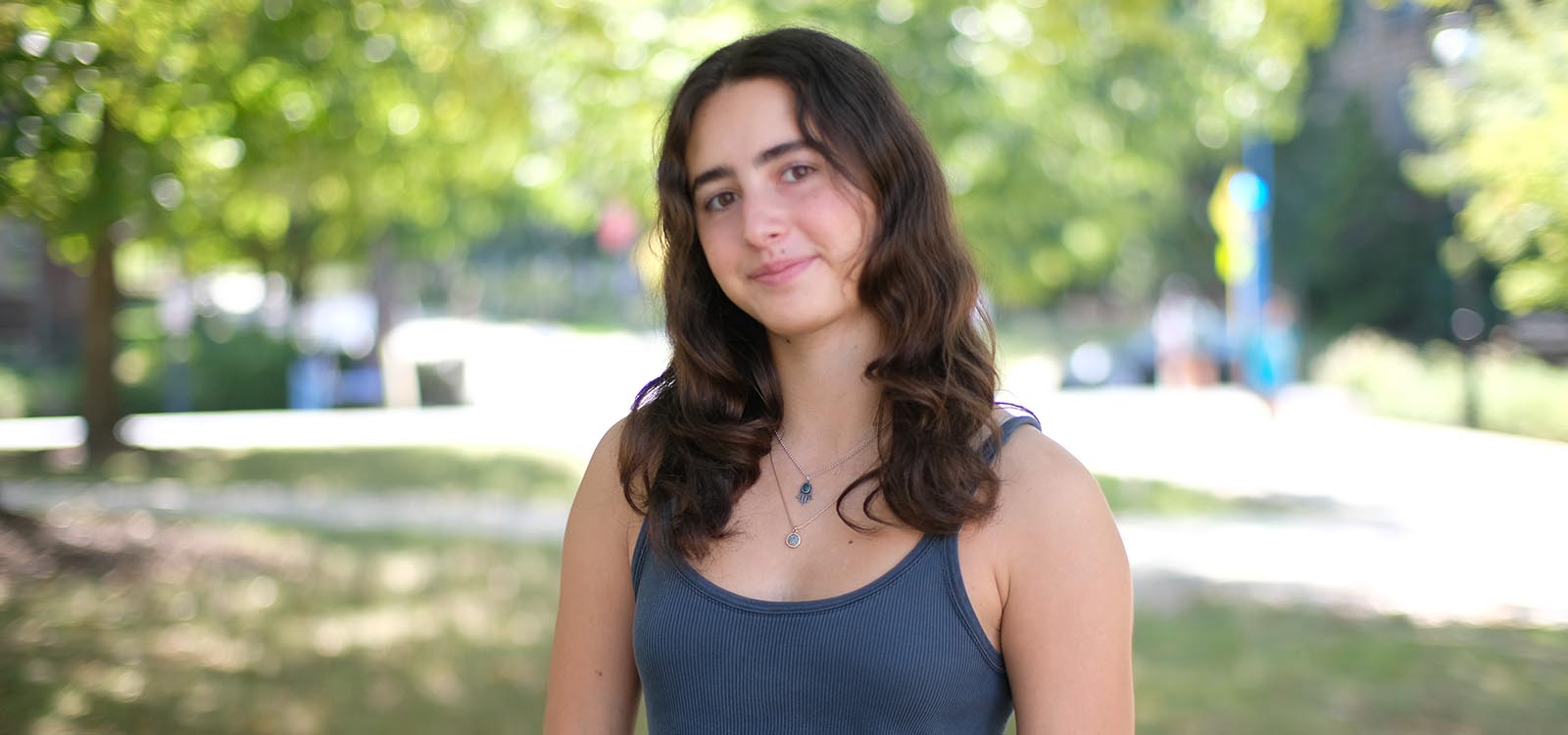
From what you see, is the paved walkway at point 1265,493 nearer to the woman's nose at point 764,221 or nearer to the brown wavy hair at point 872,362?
the brown wavy hair at point 872,362

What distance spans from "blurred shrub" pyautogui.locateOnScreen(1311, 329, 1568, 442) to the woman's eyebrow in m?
19.3

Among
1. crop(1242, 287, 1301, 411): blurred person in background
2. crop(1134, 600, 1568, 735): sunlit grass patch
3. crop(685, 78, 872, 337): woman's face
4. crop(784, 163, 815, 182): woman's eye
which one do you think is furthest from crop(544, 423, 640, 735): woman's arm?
crop(1242, 287, 1301, 411): blurred person in background

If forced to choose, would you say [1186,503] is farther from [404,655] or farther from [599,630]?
[599,630]

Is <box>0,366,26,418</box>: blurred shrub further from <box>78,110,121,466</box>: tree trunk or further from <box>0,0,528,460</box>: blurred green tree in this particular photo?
<box>0,0,528,460</box>: blurred green tree

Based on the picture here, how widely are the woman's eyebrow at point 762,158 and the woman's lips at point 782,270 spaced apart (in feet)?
0.50

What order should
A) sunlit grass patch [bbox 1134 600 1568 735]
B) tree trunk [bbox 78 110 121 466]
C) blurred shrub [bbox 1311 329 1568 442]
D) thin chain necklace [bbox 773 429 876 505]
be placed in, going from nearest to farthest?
thin chain necklace [bbox 773 429 876 505] → sunlit grass patch [bbox 1134 600 1568 735] → tree trunk [bbox 78 110 121 466] → blurred shrub [bbox 1311 329 1568 442]

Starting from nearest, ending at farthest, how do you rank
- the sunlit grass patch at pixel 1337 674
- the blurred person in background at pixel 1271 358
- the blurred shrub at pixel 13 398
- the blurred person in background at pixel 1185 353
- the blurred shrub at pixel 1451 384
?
the sunlit grass patch at pixel 1337 674
the blurred shrub at pixel 1451 384
the blurred shrub at pixel 13 398
the blurred person in background at pixel 1271 358
the blurred person in background at pixel 1185 353

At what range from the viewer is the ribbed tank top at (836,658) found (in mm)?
2064

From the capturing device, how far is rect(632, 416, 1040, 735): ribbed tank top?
2.06m

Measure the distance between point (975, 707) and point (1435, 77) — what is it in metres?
21.4

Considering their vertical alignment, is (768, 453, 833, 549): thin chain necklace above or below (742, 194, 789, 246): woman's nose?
below

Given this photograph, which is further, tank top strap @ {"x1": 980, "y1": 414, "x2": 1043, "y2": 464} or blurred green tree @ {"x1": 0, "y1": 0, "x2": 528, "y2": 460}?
blurred green tree @ {"x1": 0, "y1": 0, "x2": 528, "y2": 460}

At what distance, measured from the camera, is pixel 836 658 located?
6.81 ft

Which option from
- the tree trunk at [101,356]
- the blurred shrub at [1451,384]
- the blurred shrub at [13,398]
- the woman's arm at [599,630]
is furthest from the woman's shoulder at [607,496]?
the blurred shrub at [13,398]
